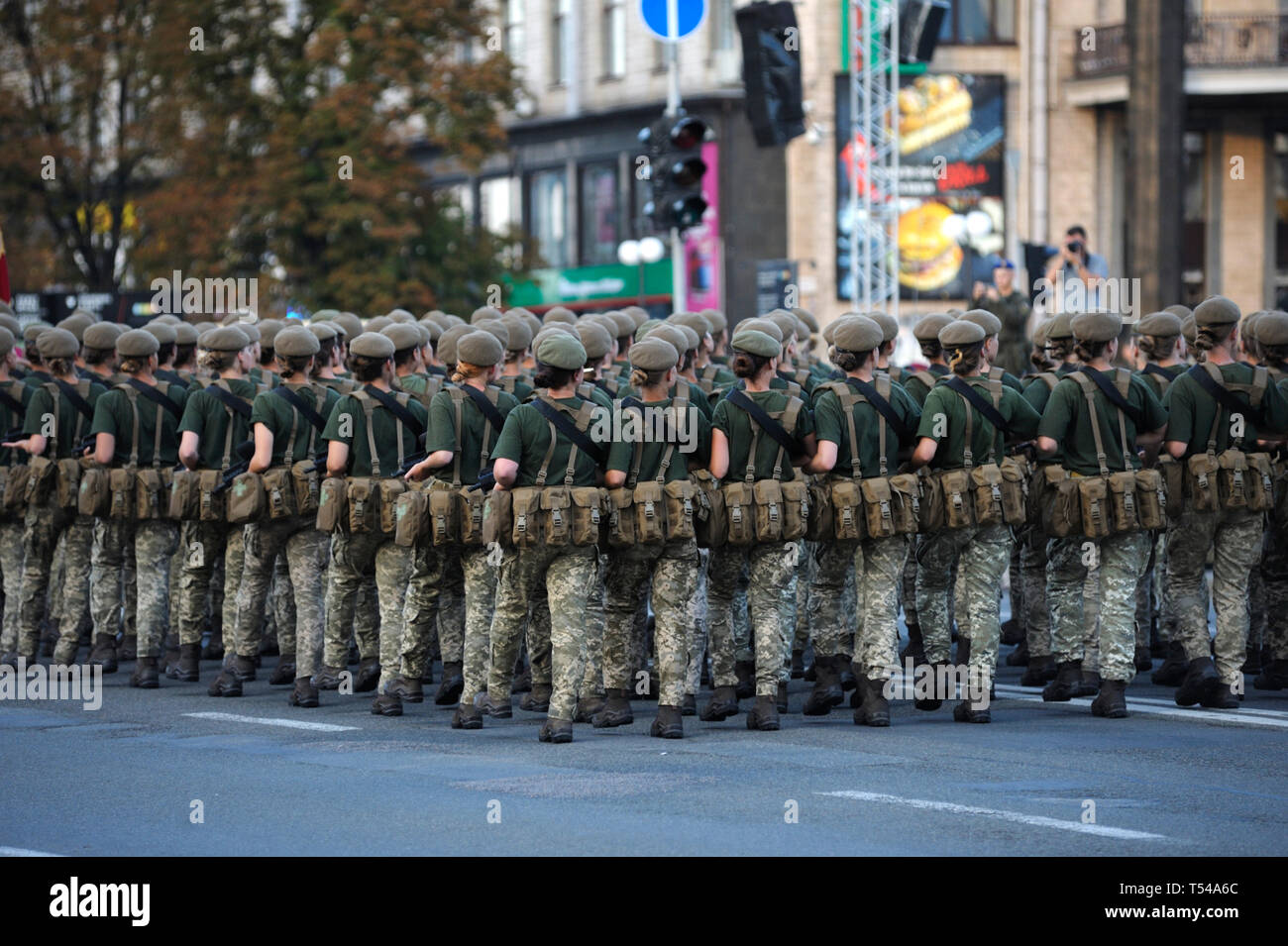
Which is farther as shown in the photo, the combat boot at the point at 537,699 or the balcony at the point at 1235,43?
the balcony at the point at 1235,43

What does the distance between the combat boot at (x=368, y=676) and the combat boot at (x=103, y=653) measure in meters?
1.90

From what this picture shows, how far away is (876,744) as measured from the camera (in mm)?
11547

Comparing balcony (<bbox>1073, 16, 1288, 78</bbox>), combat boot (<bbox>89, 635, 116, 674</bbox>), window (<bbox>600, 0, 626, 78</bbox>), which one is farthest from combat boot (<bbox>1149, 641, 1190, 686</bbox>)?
window (<bbox>600, 0, 626, 78</bbox>)

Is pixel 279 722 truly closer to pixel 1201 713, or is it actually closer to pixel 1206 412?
pixel 1201 713

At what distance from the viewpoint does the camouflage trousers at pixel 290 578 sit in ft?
44.4

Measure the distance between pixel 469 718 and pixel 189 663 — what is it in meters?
2.95

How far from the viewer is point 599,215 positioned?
43812mm

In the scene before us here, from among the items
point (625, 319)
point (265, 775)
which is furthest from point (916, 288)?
point (265, 775)

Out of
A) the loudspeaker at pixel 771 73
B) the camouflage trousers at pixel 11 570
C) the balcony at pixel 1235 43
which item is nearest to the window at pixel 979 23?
the balcony at pixel 1235 43

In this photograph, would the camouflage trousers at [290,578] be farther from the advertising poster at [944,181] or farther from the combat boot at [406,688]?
the advertising poster at [944,181]

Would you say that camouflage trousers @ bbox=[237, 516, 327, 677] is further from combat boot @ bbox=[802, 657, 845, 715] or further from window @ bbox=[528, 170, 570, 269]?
window @ bbox=[528, 170, 570, 269]

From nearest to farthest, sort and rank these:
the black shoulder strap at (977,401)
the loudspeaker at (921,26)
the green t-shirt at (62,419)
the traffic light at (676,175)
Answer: the black shoulder strap at (977,401) → the green t-shirt at (62,419) → the traffic light at (676,175) → the loudspeaker at (921,26)

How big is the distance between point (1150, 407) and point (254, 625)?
5386mm

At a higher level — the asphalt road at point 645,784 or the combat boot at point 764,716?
the combat boot at point 764,716
